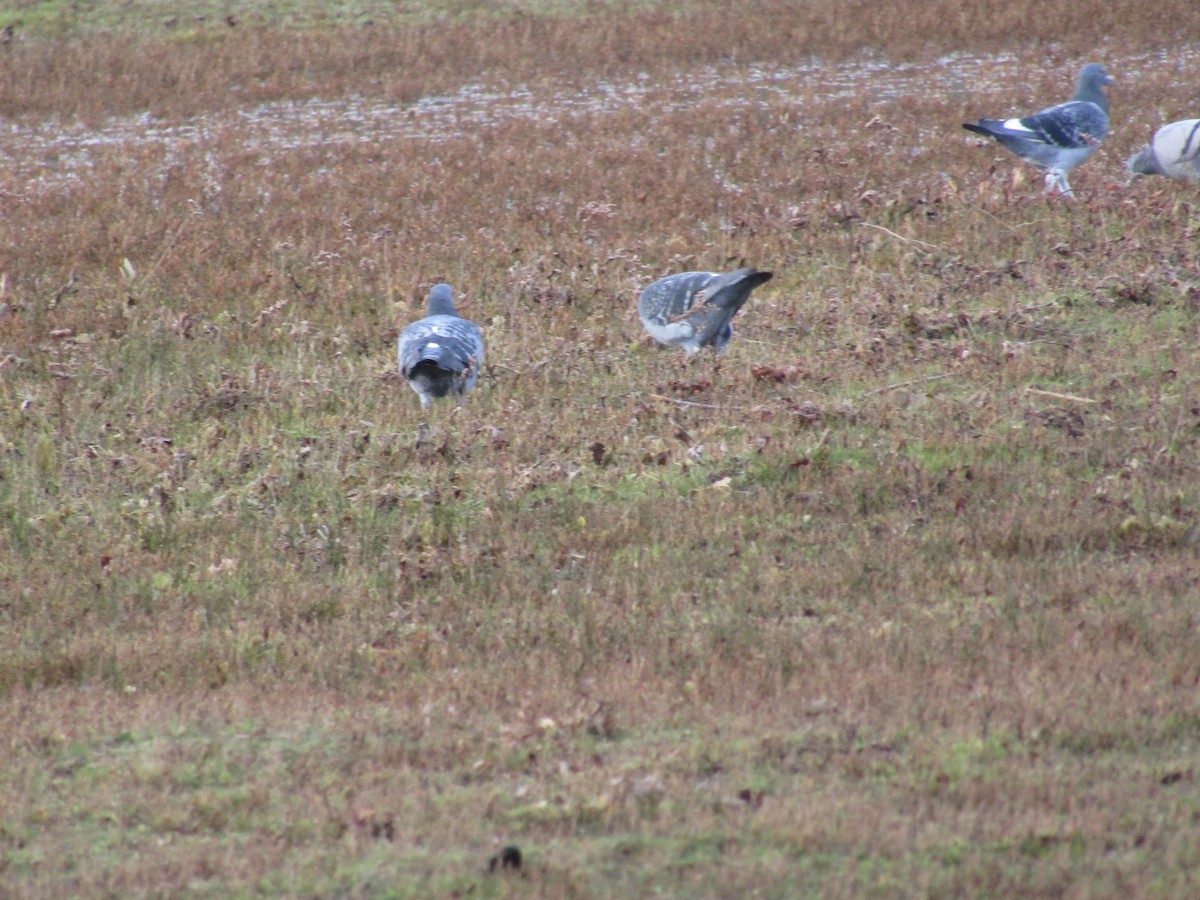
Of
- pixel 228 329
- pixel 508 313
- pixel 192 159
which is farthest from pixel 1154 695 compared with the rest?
pixel 192 159

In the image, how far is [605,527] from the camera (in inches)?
306

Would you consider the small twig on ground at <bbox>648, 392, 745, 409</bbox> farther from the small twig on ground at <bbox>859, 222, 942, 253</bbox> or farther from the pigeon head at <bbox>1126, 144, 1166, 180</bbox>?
the pigeon head at <bbox>1126, 144, 1166, 180</bbox>

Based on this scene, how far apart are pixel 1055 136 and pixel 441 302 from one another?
6605mm

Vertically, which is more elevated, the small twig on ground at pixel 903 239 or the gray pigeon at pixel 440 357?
the small twig on ground at pixel 903 239

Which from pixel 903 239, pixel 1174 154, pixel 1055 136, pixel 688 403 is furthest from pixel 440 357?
pixel 1174 154

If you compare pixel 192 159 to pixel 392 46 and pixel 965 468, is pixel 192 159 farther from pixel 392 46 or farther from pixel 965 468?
pixel 965 468

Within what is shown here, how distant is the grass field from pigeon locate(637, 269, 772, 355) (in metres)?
0.27

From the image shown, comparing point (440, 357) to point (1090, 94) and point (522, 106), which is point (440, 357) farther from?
point (522, 106)

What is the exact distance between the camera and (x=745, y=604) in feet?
21.9

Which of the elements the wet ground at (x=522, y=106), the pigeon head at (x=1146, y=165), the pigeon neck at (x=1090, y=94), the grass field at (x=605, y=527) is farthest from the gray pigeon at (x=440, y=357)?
the wet ground at (x=522, y=106)

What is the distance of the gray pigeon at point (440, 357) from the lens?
373 inches

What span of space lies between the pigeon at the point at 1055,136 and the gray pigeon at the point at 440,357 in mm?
6233

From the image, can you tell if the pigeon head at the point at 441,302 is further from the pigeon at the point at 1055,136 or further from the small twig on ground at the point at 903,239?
the pigeon at the point at 1055,136

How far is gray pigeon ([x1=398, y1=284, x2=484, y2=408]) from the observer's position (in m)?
9.47
